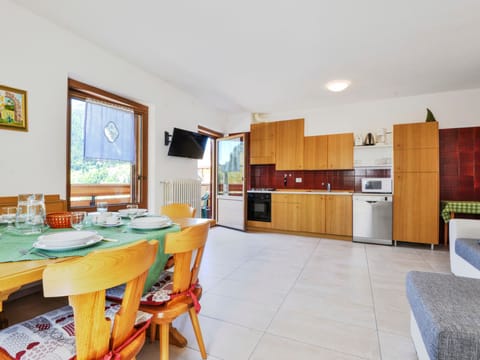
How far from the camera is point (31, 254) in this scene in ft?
3.34

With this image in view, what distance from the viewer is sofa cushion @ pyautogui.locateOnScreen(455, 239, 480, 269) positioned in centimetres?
207

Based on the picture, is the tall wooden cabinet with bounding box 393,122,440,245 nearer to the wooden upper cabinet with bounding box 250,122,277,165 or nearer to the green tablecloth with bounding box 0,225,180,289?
the wooden upper cabinet with bounding box 250,122,277,165

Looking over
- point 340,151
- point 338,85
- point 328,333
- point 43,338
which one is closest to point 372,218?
point 340,151

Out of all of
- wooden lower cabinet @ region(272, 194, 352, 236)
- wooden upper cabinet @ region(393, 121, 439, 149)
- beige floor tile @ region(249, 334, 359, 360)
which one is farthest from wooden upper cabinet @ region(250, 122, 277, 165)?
beige floor tile @ region(249, 334, 359, 360)

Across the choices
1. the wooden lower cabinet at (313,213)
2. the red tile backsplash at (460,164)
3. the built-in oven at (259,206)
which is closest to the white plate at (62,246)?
the wooden lower cabinet at (313,213)

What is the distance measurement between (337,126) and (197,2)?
12.0ft

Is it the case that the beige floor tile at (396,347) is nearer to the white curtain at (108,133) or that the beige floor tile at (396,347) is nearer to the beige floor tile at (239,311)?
the beige floor tile at (239,311)

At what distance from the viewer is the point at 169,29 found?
2.57m

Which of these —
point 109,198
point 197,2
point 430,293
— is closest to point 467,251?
point 430,293

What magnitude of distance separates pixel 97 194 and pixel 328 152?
4.00m

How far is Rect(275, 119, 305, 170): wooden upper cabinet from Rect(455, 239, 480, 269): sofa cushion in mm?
2918

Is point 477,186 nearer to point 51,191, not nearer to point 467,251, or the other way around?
point 467,251

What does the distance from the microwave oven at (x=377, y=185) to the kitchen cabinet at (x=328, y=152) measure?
402 millimetres

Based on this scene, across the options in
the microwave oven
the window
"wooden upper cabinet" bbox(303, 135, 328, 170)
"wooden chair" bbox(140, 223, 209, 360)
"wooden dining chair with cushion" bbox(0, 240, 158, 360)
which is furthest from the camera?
"wooden upper cabinet" bbox(303, 135, 328, 170)
